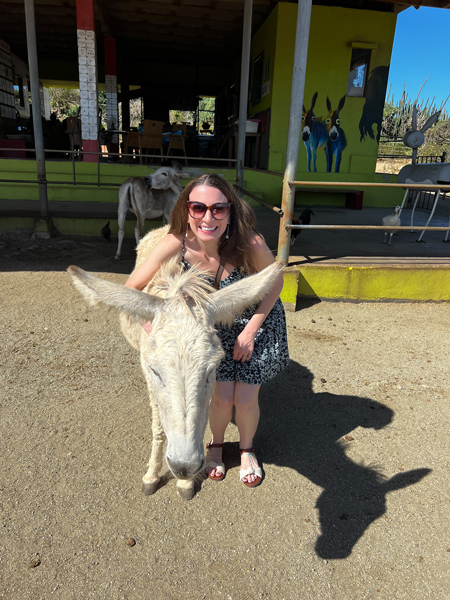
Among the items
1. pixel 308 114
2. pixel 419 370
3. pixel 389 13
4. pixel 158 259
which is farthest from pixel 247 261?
pixel 389 13

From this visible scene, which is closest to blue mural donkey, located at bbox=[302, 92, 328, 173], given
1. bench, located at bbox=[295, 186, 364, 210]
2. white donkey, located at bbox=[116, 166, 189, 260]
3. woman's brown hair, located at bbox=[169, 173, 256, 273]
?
bench, located at bbox=[295, 186, 364, 210]

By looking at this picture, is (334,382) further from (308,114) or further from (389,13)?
(389,13)

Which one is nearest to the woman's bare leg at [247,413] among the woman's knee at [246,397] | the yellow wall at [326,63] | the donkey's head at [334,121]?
the woman's knee at [246,397]

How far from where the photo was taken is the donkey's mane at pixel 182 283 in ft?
5.48

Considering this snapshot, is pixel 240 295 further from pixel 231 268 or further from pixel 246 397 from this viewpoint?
pixel 246 397

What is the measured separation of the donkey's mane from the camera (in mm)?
1669

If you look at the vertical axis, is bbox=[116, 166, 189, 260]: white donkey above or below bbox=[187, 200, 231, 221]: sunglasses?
below

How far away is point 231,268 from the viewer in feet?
7.00

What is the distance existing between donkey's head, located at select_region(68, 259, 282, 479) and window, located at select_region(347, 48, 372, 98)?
10.7 metres

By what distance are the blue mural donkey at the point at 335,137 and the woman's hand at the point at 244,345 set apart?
32.5 feet

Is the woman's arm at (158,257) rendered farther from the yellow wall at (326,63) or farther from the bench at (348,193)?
the yellow wall at (326,63)

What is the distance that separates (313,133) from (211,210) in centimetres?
979

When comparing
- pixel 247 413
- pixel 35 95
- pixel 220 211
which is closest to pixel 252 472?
pixel 247 413

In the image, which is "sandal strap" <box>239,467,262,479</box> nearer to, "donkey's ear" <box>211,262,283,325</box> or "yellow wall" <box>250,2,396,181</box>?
"donkey's ear" <box>211,262,283,325</box>
